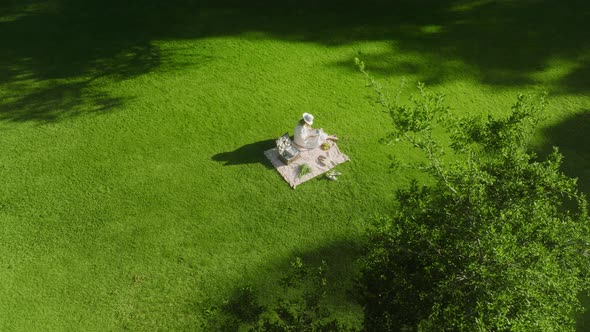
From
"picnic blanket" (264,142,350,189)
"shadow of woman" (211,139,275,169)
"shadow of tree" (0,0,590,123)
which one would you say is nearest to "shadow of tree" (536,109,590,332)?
"shadow of tree" (0,0,590,123)

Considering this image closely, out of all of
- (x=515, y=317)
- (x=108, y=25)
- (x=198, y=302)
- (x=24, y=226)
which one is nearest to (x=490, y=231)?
(x=515, y=317)

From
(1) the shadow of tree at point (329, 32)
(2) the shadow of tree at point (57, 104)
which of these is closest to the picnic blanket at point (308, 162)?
(1) the shadow of tree at point (329, 32)

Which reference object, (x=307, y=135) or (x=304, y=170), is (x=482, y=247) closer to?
(x=304, y=170)

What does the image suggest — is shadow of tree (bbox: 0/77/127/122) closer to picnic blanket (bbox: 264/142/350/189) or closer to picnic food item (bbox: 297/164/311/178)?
picnic blanket (bbox: 264/142/350/189)

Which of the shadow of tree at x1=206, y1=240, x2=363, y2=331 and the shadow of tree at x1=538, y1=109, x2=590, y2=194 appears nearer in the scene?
the shadow of tree at x1=206, y1=240, x2=363, y2=331

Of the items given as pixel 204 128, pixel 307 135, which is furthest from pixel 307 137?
pixel 204 128

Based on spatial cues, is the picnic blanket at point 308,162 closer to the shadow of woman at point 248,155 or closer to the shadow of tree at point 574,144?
the shadow of woman at point 248,155
